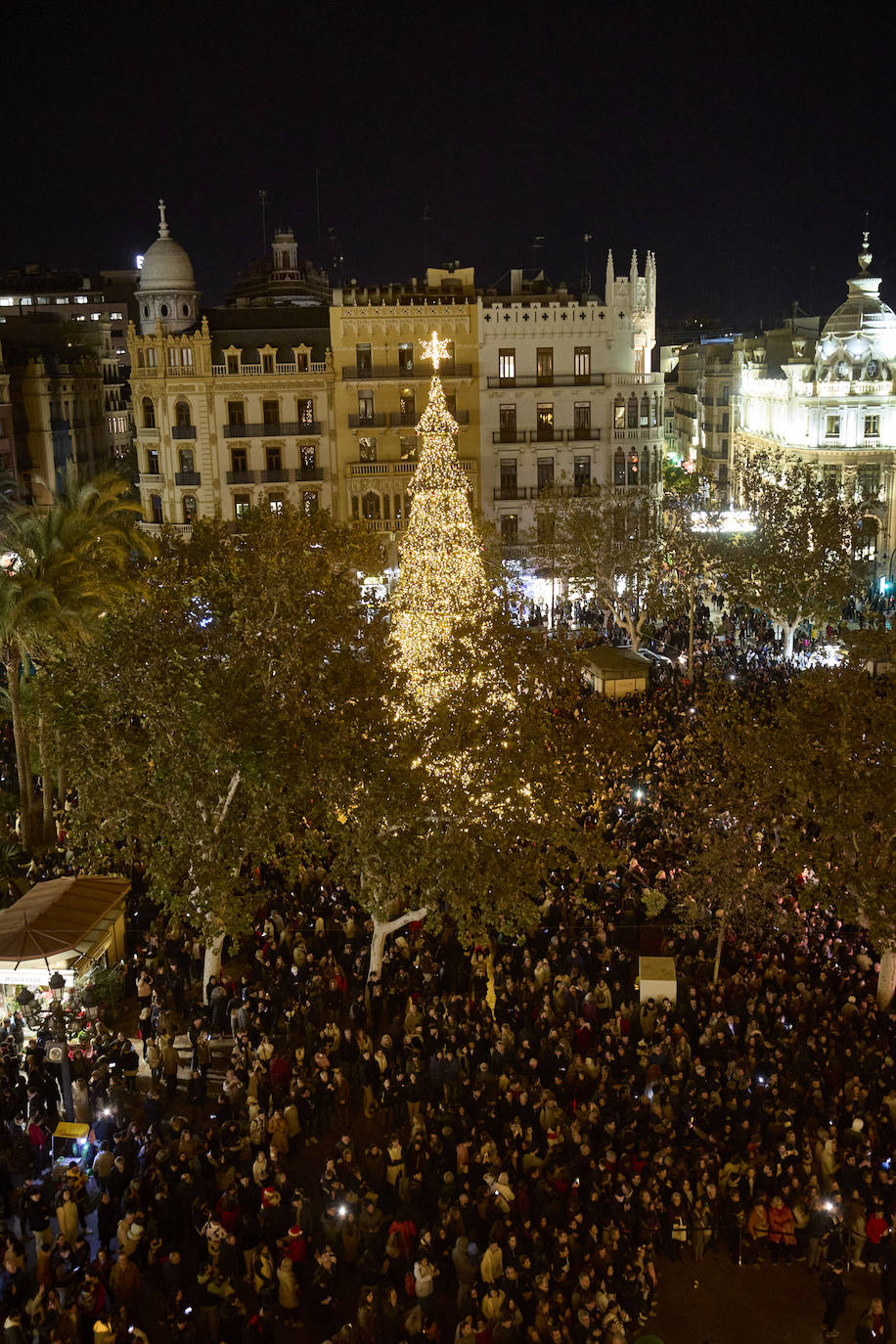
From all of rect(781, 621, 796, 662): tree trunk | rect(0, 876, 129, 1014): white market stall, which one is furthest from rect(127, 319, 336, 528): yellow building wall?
rect(0, 876, 129, 1014): white market stall

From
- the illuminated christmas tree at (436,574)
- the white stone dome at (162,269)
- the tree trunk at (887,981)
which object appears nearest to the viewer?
the tree trunk at (887,981)

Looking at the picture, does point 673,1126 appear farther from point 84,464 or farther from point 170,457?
point 84,464

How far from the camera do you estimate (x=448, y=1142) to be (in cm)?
1527

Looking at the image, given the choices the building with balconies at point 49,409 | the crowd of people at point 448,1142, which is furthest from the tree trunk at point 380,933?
the building with balconies at point 49,409

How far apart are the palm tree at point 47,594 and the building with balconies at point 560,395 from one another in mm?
23749

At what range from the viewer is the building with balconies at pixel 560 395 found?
48844 millimetres

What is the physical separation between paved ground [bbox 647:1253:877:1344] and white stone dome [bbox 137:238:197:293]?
4402 centimetres

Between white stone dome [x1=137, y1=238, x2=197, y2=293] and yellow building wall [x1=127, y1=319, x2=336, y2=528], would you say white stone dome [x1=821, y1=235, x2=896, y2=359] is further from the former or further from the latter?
white stone dome [x1=137, y1=238, x2=197, y2=293]

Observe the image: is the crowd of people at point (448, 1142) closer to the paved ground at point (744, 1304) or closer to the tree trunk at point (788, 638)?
the paved ground at point (744, 1304)

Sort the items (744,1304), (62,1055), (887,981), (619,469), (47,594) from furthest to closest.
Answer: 1. (619,469)
2. (47,594)
3. (887,981)
4. (62,1055)
5. (744,1304)

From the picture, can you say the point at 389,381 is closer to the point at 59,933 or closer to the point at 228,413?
the point at 228,413

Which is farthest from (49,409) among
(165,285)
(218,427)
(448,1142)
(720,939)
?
(448,1142)

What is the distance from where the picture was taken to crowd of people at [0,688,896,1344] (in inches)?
520

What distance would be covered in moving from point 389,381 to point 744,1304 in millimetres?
39331
